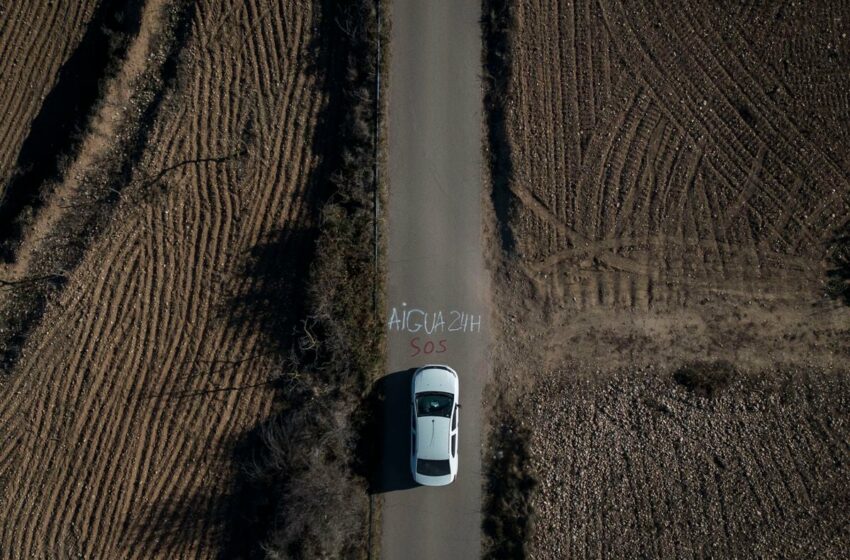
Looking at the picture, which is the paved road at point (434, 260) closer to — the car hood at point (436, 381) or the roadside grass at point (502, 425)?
the roadside grass at point (502, 425)

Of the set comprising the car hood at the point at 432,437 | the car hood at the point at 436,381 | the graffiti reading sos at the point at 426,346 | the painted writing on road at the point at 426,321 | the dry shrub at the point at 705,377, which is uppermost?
the painted writing on road at the point at 426,321

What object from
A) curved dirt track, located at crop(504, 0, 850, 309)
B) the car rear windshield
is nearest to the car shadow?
the car rear windshield

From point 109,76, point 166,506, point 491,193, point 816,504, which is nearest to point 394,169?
point 491,193

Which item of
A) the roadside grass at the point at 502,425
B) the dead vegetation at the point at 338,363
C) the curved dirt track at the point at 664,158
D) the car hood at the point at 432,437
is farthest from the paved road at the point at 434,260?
the curved dirt track at the point at 664,158

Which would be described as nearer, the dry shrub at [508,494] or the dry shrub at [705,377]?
the dry shrub at [508,494]

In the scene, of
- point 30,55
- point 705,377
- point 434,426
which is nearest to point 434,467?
point 434,426

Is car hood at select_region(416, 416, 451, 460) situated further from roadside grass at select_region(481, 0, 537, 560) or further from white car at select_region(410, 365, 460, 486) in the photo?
roadside grass at select_region(481, 0, 537, 560)

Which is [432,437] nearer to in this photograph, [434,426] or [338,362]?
[434,426]
